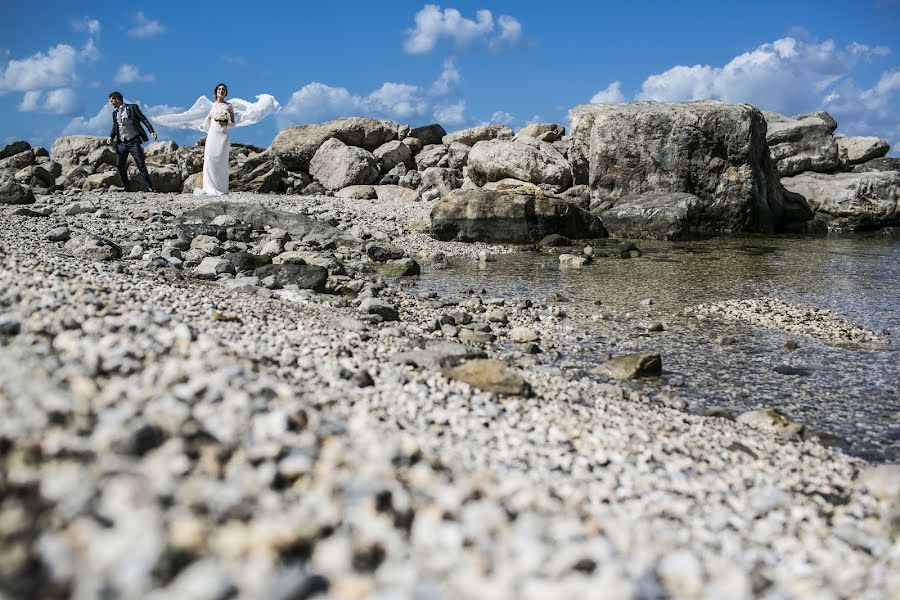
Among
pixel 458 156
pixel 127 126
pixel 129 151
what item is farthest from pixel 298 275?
pixel 458 156

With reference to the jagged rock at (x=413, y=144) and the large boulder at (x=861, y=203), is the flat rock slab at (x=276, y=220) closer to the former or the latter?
the jagged rock at (x=413, y=144)

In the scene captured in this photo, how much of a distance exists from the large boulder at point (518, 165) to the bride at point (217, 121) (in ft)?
21.6

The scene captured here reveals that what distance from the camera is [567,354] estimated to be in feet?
23.9

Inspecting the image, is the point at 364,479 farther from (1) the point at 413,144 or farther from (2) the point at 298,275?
(1) the point at 413,144

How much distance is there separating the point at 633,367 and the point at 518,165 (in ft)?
51.2

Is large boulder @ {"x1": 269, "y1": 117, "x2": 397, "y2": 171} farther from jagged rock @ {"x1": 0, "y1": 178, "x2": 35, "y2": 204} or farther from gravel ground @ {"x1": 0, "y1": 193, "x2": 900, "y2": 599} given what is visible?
gravel ground @ {"x1": 0, "y1": 193, "x2": 900, "y2": 599}

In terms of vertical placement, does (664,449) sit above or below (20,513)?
below

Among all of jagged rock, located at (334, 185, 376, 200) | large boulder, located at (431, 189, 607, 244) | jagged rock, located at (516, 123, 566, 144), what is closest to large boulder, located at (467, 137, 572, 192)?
jagged rock, located at (334, 185, 376, 200)

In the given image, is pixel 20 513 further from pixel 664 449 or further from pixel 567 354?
pixel 567 354

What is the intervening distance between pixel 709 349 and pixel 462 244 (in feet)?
30.2

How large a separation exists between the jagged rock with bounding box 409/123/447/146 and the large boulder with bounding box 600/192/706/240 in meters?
14.5

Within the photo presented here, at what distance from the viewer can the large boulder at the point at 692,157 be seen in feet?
64.3

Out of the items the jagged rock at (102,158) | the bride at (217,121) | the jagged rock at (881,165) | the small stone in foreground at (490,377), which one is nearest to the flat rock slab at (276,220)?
the bride at (217,121)

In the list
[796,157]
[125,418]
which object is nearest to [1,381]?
[125,418]
